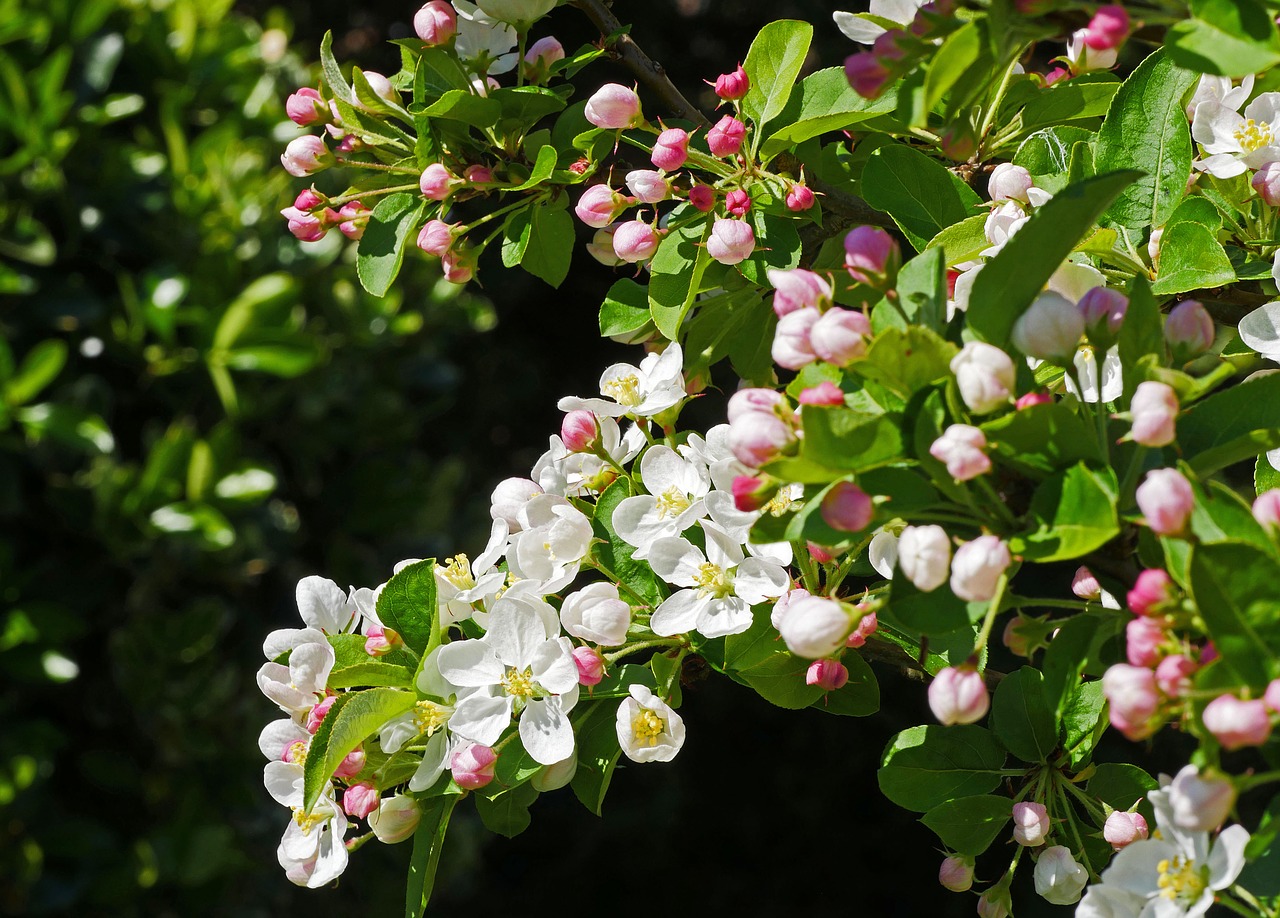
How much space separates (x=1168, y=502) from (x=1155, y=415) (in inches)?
2.6

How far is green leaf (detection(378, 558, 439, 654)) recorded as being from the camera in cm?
101

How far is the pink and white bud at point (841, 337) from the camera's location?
0.76 m

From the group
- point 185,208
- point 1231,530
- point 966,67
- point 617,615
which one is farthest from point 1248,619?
point 185,208

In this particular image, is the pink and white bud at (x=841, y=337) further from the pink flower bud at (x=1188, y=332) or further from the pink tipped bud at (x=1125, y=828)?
the pink tipped bud at (x=1125, y=828)

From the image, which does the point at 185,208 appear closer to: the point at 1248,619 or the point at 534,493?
the point at 534,493

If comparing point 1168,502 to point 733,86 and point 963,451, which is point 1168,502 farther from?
point 733,86

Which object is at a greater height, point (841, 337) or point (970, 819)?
point (841, 337)

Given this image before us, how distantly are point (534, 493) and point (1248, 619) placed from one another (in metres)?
0.67

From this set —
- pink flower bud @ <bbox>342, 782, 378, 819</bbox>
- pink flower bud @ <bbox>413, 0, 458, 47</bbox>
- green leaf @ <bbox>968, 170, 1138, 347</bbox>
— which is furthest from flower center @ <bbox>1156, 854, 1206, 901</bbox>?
pink flower bud @ <bbox>413, 0, 458, 47</bbox>

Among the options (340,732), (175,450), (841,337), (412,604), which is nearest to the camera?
(841,337)

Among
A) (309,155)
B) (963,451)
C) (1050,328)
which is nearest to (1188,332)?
(1050,328)

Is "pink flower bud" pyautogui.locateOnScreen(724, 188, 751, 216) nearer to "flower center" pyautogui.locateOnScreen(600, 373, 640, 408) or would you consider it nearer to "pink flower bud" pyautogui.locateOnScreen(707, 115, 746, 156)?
"pink flower bud" pyautogui.locateOnScreen(707, 115, 746, 156)

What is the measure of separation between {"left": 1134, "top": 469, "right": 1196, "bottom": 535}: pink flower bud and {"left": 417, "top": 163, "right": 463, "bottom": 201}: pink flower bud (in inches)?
27.5

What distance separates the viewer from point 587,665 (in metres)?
1.00
